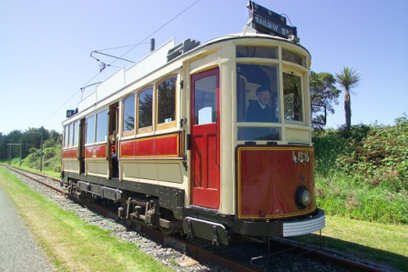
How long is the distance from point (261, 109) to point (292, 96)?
0.72 metres

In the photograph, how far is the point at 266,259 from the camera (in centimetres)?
468

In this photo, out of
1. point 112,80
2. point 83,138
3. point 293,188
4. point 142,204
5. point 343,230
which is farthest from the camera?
point 83,138

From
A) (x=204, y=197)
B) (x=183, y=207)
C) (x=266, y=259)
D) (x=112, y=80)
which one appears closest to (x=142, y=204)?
(x=183, y=207)

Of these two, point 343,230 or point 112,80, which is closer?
point 343,230

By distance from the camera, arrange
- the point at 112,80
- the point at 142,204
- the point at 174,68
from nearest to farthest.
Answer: the point at 174,68 → the point at 142,204 → the point at 112,80

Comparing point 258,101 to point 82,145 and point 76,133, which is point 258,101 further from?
point 76,133

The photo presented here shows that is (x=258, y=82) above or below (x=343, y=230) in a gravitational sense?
above

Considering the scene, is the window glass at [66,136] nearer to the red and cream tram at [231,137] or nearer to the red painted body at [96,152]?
the red painted body at [96,152]

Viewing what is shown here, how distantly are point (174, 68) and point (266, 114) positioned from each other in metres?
1.82

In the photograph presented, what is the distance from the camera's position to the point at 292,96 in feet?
15.3

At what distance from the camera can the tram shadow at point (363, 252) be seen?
177 inches

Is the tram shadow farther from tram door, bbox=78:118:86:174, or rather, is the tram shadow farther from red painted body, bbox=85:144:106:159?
tram door, bbox=78:118:86:174

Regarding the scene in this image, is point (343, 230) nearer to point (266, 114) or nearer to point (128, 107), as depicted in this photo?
point (266, 114)

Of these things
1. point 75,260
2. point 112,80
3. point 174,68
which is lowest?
point 75,260
